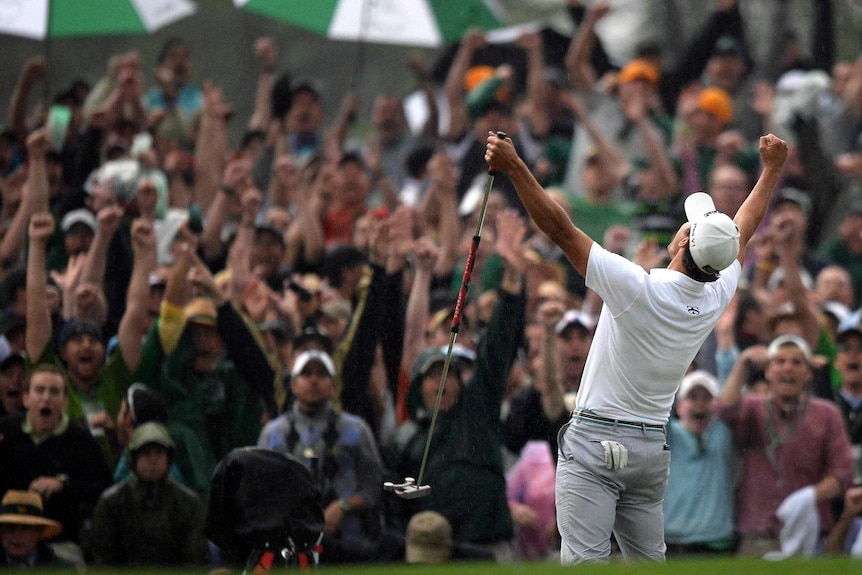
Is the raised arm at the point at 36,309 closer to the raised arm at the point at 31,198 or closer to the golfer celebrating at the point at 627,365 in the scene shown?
the raised arm at the point at 31,198

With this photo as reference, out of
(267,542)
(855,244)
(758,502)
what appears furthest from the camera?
(855,244)

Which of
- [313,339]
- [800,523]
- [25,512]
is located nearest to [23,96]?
[313,339]

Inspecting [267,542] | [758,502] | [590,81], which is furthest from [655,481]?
[590,81]

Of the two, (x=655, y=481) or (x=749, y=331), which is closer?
(x=655, y=481)

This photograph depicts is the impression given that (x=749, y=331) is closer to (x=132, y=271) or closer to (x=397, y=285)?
(x=397, y=285)

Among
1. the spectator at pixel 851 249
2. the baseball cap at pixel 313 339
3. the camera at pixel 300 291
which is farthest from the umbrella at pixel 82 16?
the spectator at pixel 851 249

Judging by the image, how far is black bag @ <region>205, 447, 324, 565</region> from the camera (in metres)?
7.20

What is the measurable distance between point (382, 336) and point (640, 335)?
3.31m

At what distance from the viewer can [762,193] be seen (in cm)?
807

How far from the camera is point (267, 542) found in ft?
23.7

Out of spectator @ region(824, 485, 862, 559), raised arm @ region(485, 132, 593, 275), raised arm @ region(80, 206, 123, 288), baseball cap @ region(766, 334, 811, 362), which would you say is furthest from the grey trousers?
raised arm @ region(80, 206, 123, 288)

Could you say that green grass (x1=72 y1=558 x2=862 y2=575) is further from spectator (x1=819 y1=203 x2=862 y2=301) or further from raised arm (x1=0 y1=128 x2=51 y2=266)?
spectator (x1=819 y1=203 x2=862 y2=301)

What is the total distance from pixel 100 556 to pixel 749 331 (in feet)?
15.6

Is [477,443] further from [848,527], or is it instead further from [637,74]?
[637,74]
